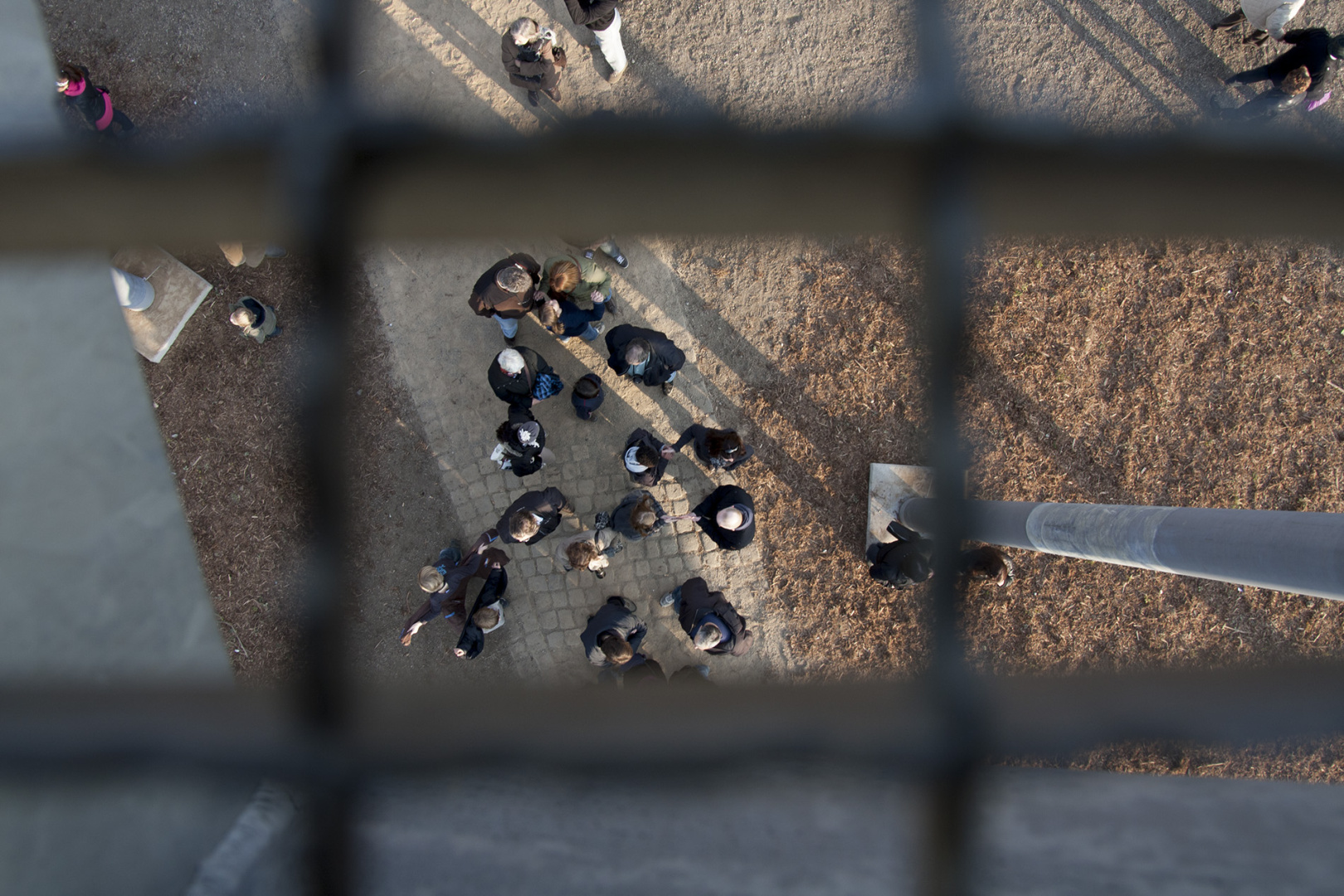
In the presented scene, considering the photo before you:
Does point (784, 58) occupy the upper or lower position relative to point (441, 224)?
upper

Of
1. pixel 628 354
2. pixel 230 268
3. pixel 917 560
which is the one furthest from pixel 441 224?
pixel 917 560

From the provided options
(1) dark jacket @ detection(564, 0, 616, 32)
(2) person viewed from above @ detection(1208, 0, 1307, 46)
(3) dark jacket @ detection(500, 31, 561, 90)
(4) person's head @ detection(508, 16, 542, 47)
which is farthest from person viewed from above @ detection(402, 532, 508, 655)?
(2) person viewed from above @ detection(1208, 0, 1307, 46)

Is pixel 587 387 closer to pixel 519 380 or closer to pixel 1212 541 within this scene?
pixel 519 380

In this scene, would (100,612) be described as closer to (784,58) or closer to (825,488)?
(825,488)

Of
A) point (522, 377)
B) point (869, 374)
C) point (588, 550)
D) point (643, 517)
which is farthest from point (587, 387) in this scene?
point (869, 374)

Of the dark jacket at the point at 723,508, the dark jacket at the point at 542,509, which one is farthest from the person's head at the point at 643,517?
the dark jacket at the point at 542,509
